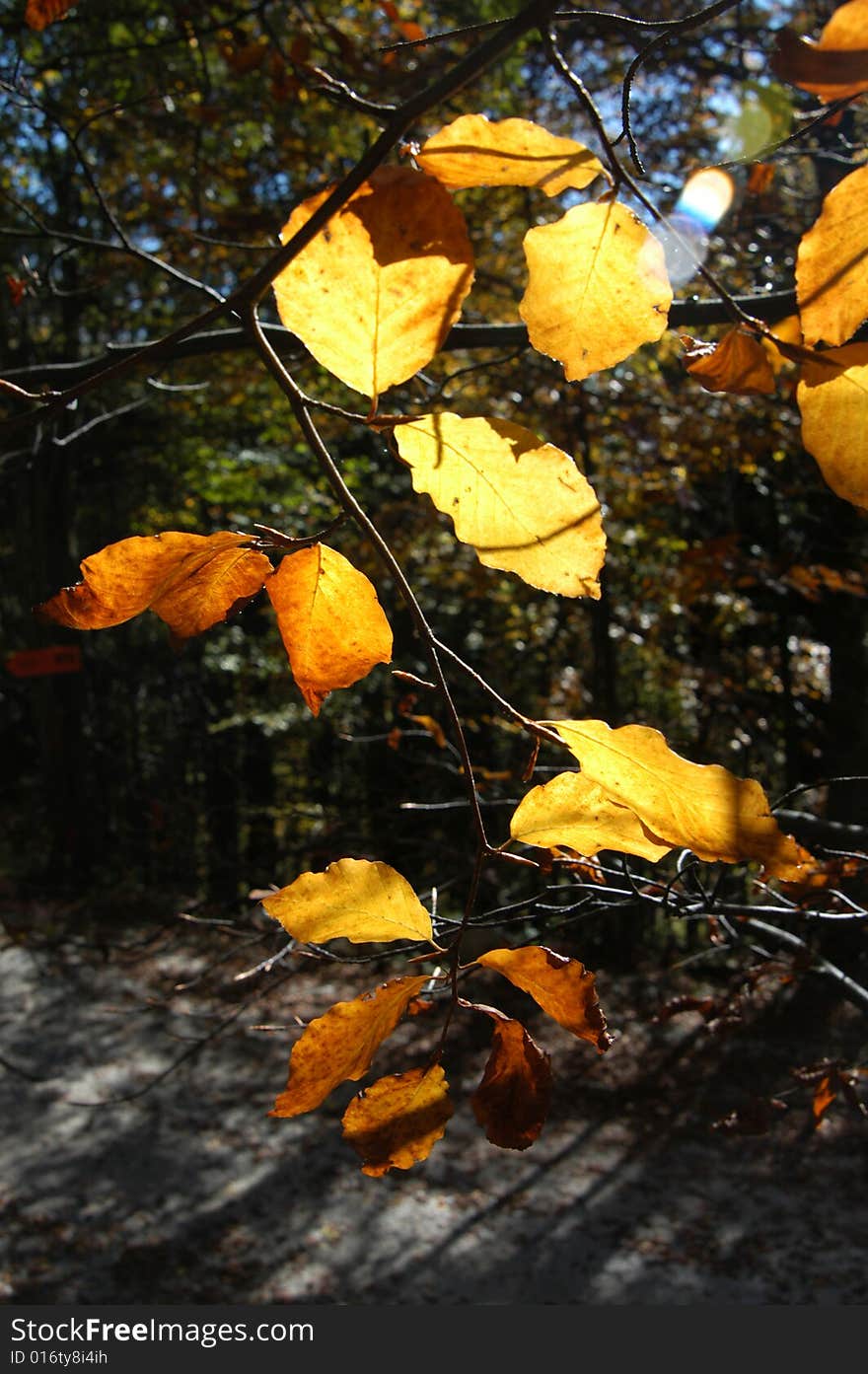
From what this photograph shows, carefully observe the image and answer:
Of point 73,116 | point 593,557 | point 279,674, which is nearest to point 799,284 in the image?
point 593,557

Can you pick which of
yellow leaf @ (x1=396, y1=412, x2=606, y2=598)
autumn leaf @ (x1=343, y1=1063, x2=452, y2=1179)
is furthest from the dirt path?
yellow leaf @ (x1=396, y1=412, x2=606, y2=598)

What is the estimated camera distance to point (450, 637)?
18.9 ft

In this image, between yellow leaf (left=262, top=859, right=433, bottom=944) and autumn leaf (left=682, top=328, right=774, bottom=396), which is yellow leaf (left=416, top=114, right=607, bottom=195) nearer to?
autumn leaf (left=682, top=328, right=774, bottom=396)

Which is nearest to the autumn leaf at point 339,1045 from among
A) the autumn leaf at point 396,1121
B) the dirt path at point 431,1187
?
the autumn leaf at point 396,1121

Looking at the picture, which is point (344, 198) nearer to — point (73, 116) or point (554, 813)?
point (554, 813)

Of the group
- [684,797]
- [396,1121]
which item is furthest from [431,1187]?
[684,797]

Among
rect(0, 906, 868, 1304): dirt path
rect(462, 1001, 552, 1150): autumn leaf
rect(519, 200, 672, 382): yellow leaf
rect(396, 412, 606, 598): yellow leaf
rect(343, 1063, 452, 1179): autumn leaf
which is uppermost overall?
rect(519, 200, 672, 382): yellow leaf

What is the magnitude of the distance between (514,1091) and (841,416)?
0.27 meters

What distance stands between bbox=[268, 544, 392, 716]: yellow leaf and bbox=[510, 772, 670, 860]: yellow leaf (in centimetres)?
8

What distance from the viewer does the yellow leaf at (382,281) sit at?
1.20 feet

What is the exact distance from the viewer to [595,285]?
0.42 meters

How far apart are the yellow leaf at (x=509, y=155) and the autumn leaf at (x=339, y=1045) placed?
30 centimetres

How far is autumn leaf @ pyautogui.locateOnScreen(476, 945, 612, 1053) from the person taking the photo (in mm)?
397

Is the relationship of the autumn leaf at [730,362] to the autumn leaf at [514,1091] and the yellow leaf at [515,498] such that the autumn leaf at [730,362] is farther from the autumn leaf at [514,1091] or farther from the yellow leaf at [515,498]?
the autumn leaf at [514,1091]
